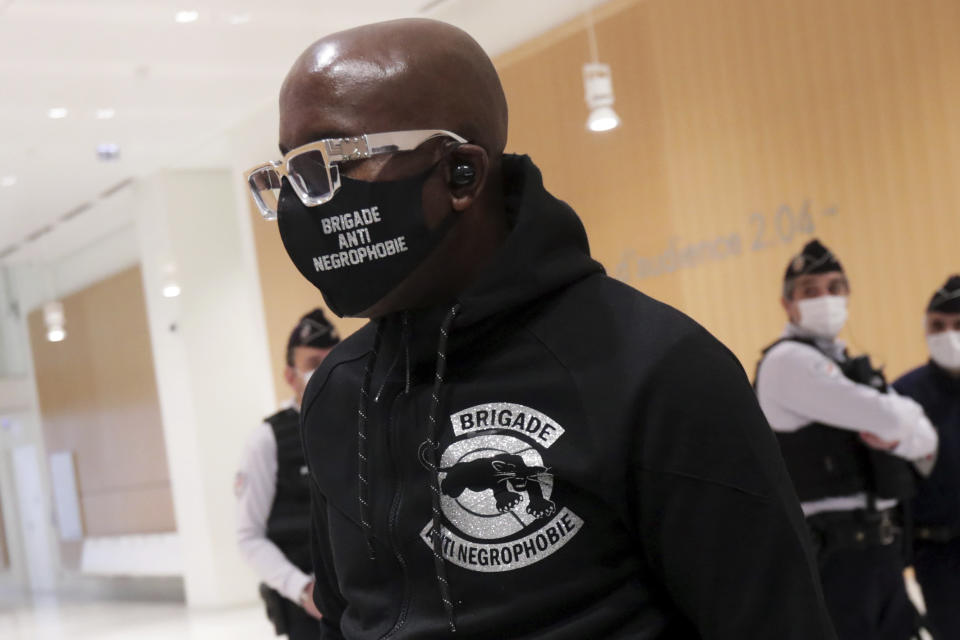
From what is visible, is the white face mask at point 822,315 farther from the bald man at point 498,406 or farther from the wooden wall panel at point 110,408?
the wooden wall panel at point 110,408

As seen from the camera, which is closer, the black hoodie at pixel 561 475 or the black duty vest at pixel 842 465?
the black hoodie at pixel 561 475

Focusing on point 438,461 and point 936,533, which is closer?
point 438,461

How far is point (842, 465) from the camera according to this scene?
404 centimetres

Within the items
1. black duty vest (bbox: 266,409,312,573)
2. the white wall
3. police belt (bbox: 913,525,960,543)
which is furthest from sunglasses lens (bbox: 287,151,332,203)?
the white wall

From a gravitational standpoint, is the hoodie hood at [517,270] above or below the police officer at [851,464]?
above

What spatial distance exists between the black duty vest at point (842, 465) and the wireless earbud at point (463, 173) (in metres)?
2.99

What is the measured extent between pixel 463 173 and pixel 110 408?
1508 centimetres

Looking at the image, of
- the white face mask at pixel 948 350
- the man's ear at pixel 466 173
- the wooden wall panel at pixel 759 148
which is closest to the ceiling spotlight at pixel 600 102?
the wooden wall panel at pixel 759 148

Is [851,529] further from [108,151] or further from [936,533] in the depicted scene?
[108,151]

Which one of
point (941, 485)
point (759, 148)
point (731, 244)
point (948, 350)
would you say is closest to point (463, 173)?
point (941, 485)

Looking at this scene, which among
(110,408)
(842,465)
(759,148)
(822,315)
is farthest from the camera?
(110,408)

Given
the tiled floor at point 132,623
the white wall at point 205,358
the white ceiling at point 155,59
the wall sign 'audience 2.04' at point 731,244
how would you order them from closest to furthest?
the wall sign 'audience 2.04' at point 731,244 < the white ceiling at point 155,59 < the tiled floor at point 132,623 < the white wall at point 205,358

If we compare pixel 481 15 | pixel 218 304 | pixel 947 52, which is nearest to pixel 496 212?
pixel 947 52

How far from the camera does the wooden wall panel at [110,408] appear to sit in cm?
1431
